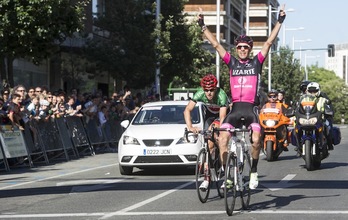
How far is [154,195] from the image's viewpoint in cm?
1328

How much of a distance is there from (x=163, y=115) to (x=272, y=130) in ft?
11.6

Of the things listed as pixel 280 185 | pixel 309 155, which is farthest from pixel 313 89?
pixel 280 185

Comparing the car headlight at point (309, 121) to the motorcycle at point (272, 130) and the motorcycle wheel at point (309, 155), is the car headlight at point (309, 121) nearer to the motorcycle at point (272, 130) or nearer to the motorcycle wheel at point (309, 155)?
the motorcycle wheel at point (309, 155)

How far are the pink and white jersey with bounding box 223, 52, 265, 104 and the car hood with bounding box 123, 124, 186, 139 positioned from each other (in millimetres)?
5907

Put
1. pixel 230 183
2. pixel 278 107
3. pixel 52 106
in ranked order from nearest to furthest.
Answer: pixel 230 183 < pixel 278 107 < pixel 52 106

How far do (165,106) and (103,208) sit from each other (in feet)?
25.2

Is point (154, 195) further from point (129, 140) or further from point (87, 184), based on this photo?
point (129, 140)

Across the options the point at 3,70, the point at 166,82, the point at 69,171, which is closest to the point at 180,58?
the point at 166,82

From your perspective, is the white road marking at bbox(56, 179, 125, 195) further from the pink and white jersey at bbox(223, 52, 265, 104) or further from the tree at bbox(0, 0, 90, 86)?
the tree at bbox(0, 0, 90, 86)

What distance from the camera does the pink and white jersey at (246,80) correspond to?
11508 mm

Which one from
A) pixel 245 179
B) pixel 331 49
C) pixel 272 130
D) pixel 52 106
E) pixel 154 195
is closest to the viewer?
pixel 245 179

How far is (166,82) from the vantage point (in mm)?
50219

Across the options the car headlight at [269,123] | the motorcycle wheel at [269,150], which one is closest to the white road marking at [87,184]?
the motorcycle wheel at [269,150]

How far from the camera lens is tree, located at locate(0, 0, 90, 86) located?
81.0 feet
